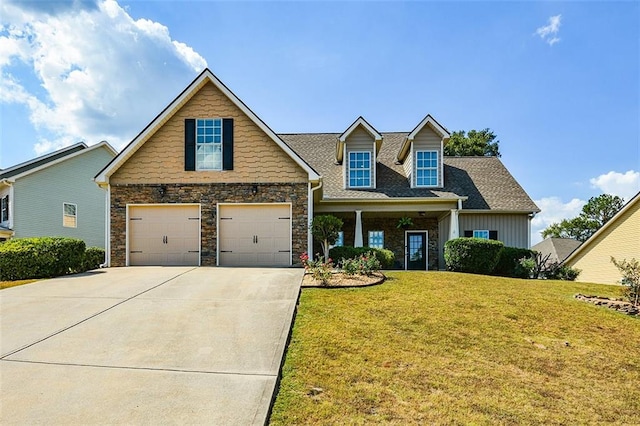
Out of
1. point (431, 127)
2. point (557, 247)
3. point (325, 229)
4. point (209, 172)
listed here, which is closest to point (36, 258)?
point (209, 172)

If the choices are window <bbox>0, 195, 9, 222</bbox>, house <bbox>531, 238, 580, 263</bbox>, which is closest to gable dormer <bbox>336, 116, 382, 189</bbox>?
window <bbox>0, 195, 9, 222</bbox>

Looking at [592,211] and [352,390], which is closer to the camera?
[352,390]

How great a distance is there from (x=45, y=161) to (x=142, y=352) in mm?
18769

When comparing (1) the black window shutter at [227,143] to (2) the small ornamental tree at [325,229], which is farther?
(1) the black window shutter at [227,143]

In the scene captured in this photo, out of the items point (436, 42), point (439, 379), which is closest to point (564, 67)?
point (436, 42)

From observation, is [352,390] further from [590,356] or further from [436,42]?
[436,42]

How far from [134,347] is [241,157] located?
822 centimetres

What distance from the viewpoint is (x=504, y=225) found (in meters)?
15.8

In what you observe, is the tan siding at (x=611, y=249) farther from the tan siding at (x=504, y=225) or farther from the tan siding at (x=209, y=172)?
the tan siding at (x=209, y=172)

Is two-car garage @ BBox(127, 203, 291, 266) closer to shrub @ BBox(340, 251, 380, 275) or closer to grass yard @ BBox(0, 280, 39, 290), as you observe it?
shrub @ BBox(340, 251, 380, 275)

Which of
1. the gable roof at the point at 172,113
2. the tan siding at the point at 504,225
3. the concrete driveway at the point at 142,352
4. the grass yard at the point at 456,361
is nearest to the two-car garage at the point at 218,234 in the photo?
the gable roof at the point at 172,113

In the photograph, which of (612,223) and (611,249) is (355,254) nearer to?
(611,249)

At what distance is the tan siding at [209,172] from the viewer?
1211 cm

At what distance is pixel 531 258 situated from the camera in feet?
44.2
